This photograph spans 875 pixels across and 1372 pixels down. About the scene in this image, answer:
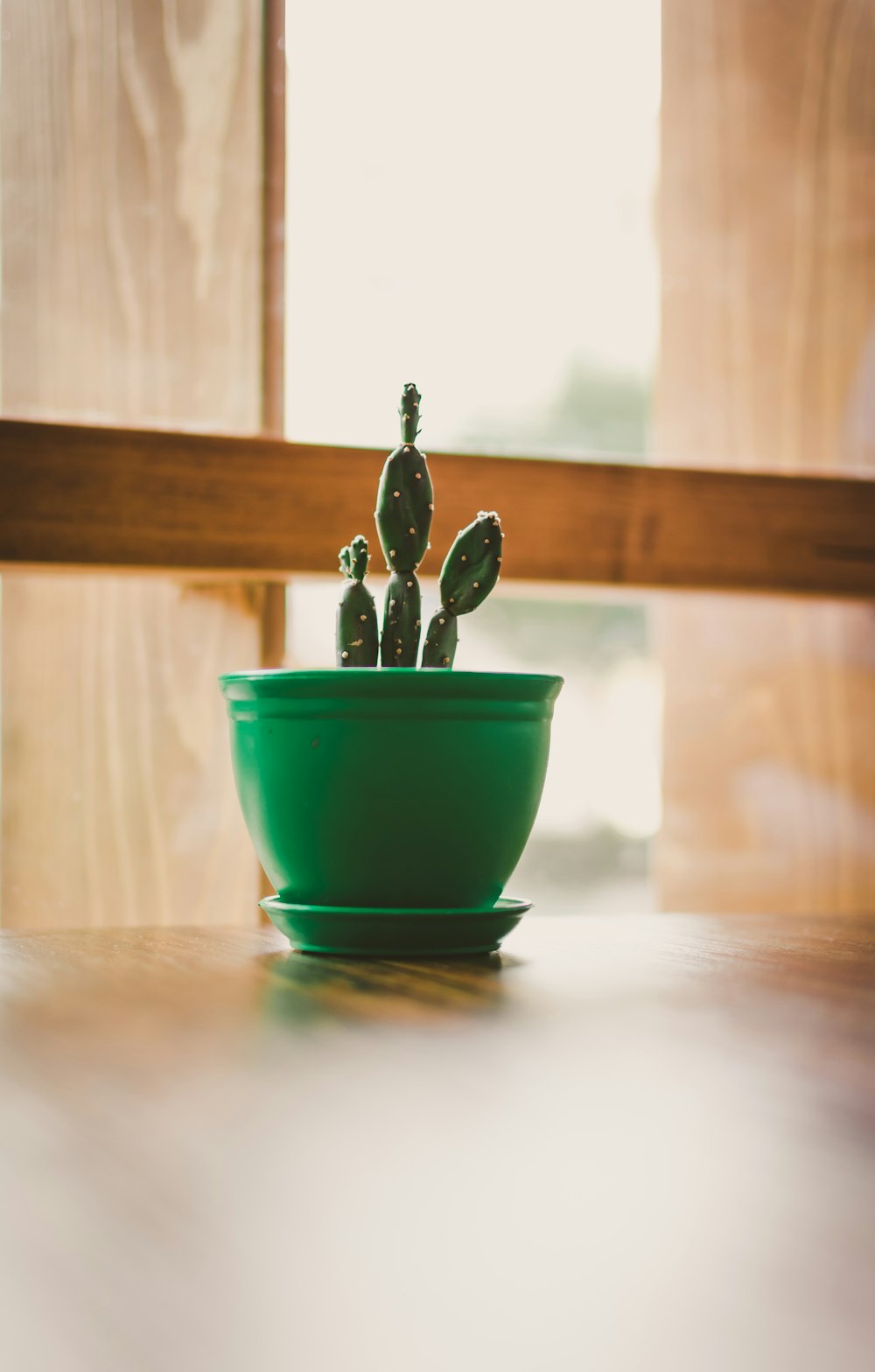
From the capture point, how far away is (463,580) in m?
0.86

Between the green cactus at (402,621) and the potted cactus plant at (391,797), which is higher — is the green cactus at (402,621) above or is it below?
above

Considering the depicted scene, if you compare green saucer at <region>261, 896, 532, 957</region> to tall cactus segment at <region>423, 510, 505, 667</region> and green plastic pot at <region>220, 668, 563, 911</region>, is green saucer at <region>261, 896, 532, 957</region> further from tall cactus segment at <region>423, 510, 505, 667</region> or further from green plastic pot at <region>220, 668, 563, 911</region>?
tall cactus segment at <region>423, 510, 505, 667</region>

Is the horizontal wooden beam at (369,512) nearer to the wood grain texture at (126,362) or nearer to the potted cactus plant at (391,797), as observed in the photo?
the wood grain texture at (126,362)

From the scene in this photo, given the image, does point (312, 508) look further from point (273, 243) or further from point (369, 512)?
point (273, 243)

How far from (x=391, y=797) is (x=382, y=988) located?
0.46 feet

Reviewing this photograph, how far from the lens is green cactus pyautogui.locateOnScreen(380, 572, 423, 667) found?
0.85 meters

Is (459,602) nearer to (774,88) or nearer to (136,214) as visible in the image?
(136,214)

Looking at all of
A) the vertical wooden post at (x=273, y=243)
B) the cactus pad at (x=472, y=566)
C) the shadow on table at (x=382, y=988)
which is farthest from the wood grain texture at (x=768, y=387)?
the shadow on table at (x=382, y=988)

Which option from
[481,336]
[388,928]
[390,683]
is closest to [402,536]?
[390,683]

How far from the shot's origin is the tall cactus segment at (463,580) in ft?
2.82

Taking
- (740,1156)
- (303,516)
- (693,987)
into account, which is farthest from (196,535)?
(740,1156)

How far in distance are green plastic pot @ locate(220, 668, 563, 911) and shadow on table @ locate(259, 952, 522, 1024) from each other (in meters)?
0.04

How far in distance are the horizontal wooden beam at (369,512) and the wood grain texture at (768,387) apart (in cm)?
10

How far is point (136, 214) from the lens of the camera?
153 centimetres
